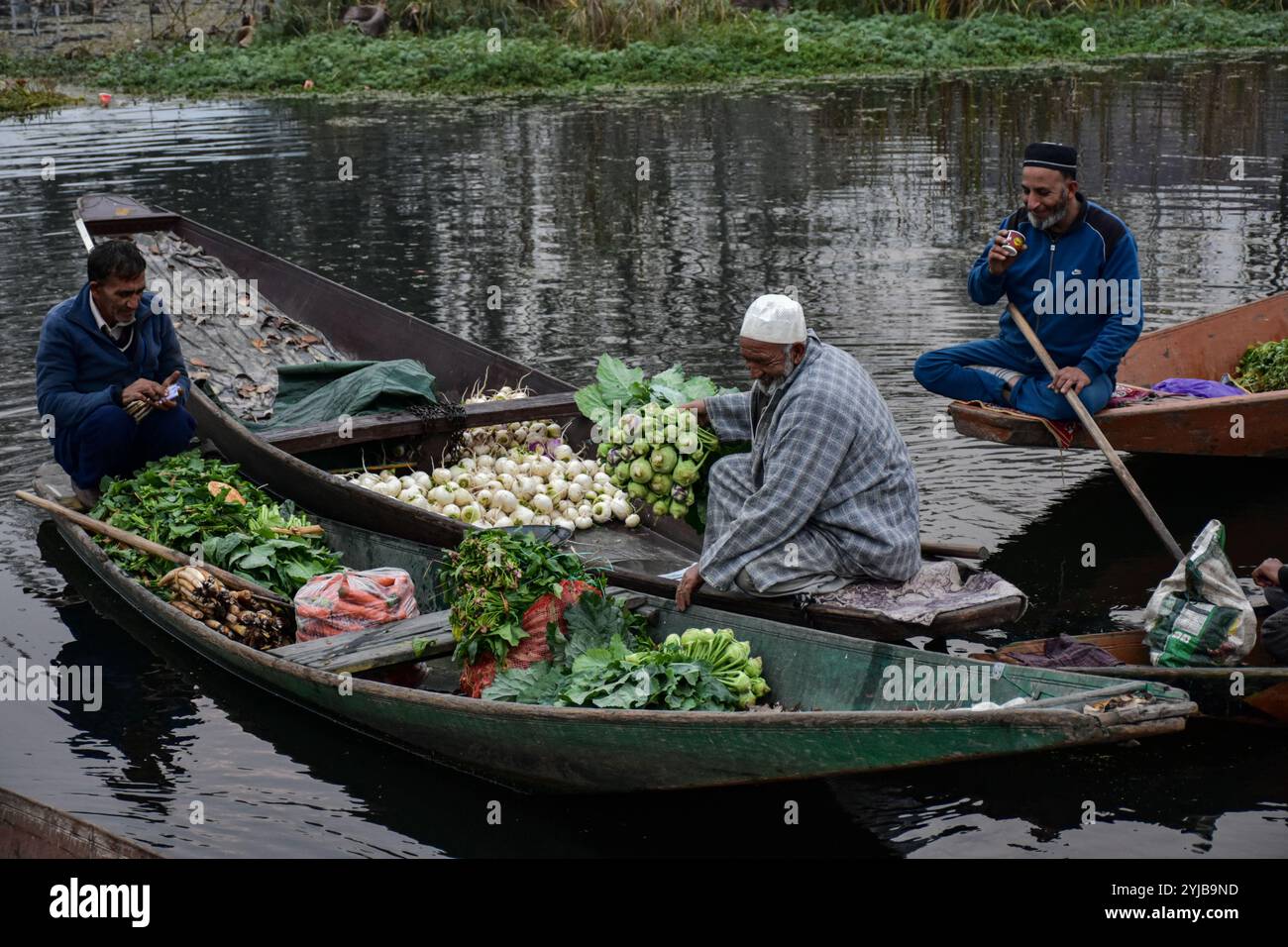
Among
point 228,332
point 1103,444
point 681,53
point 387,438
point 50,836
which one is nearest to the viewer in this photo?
point 50,836

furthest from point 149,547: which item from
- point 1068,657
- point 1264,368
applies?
point 1264,368

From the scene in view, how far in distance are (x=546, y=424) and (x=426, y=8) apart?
18931mm

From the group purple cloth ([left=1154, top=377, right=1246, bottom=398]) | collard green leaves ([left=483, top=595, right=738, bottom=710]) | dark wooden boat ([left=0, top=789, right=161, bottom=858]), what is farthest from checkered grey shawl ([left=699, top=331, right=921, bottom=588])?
purple cloth ([left=1154, top=377, right=1246, bottom=398])

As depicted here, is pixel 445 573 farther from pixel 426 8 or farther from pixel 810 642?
pixel 426 8

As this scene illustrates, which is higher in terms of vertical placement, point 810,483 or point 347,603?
point 810,483

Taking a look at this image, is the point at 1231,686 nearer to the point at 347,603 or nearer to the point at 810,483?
the point at 810,483

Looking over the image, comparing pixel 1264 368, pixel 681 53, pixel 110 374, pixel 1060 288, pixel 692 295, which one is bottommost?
pixel 1264 368

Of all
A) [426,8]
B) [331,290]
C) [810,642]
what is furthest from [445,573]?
[426,8]

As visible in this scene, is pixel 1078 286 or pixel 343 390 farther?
pixel 343 390

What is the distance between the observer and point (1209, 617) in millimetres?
4727

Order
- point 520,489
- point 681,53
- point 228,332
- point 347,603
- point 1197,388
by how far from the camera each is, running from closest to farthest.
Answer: point 347,603, point 520,489, point 1197,388, point 228,332, point 681,53

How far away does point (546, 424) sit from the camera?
6.84 meters

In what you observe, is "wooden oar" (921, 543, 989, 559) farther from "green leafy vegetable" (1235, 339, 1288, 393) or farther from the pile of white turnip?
"green leafy vegetable" (1235, 339, 1288, 393)

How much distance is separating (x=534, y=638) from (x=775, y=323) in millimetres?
1345
